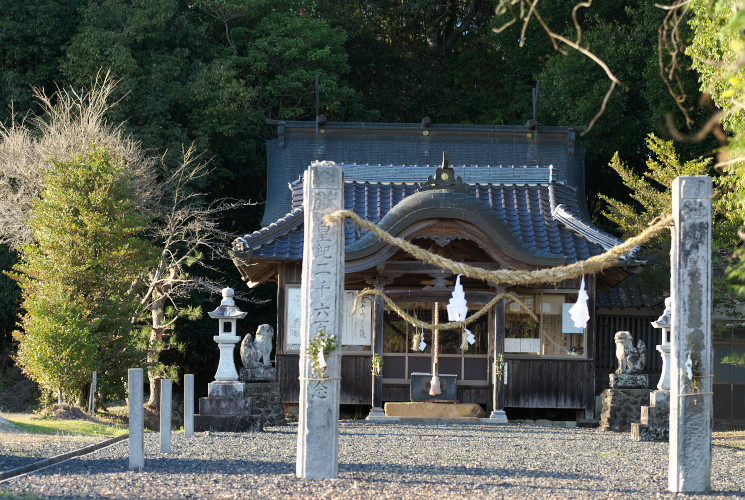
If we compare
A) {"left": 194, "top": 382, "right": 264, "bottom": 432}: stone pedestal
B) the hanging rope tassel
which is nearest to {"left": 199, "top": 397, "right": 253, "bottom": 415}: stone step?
{"left": 194, "top": 382, "right": 264, "bottom": 432}: stone pedestal

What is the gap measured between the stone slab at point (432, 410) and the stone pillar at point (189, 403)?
4.44 m

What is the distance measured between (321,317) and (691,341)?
116 inches

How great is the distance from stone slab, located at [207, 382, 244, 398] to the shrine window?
503cm

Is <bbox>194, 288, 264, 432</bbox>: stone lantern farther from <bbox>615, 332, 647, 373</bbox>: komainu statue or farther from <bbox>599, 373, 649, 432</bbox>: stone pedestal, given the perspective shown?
<bbox>615, 332, 647, 373</bbox>: komainu statue

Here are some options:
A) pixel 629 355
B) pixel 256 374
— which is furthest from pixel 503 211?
pixel 256 374

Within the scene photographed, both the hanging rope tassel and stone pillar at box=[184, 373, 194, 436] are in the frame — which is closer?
stone pillar at box=[184, 373, 194, 436]

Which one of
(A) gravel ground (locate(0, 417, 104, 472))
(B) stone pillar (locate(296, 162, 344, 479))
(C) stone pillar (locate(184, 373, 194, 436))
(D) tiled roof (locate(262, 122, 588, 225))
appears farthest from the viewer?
(D) tiled roof (locate(262, 122, 588, 225))

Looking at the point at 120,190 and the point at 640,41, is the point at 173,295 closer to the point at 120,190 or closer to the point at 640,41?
the point at 120,190

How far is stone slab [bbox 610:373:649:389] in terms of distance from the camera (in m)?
14.0

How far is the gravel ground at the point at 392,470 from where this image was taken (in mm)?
7121

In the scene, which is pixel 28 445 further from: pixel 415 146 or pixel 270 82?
pixel 270 82

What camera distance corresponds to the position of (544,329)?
1620 centimetres

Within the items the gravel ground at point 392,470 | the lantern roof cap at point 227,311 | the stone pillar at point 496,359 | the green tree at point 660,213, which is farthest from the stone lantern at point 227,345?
the green tree at point 660,213

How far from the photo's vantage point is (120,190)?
17.0 metres
